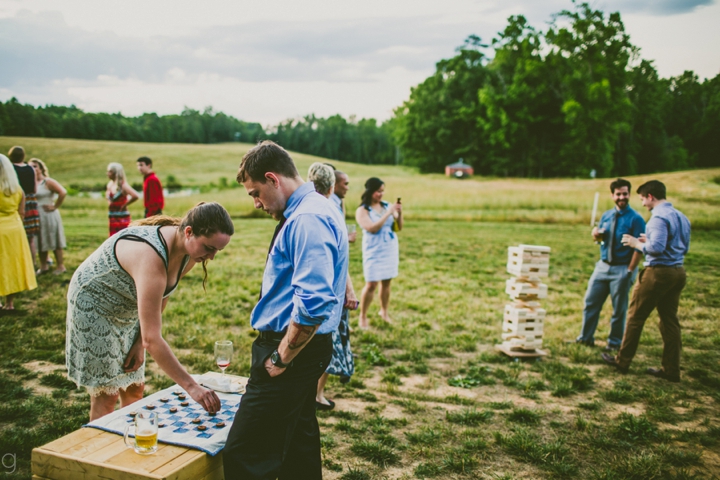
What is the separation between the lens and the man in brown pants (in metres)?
5.90

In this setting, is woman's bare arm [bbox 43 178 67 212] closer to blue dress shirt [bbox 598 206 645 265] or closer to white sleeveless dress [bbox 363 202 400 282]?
white sleeveless dress [bbox 363 202 400 282]

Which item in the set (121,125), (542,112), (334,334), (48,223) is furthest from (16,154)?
(121,125)

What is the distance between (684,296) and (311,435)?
10425mm

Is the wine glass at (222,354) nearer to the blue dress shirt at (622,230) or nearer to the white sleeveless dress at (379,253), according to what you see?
the white sleeveless dress at (379,253)

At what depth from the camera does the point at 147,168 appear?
10297 millimetres

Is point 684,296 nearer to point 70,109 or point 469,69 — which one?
point 70,109

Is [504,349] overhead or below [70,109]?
below

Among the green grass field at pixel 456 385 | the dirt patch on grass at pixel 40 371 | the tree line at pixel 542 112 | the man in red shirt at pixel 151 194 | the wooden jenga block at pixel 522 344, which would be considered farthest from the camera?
the tree line at pixel 542 112

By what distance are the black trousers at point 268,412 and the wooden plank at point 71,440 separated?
2.67ft

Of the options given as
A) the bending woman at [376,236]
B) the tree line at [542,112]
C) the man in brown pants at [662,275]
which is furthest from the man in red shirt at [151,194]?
the tree line at [542,112]

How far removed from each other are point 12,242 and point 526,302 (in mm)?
7385

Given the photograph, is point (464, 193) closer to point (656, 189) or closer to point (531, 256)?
point (531, 256)

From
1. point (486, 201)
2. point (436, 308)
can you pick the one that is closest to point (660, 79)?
point (486, 201)

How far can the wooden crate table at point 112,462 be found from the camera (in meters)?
2.29
